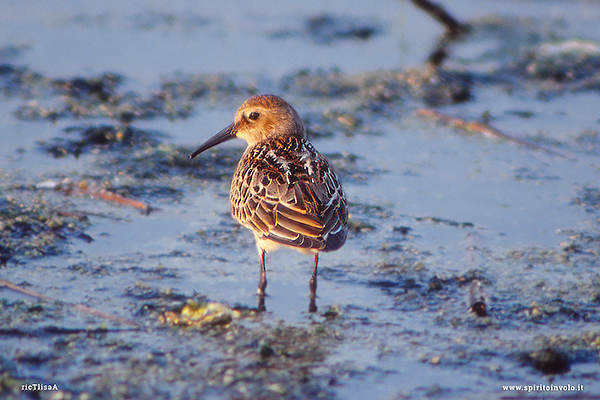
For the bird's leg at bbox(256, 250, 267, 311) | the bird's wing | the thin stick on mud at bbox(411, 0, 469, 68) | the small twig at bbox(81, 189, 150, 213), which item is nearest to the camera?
the bird's wing

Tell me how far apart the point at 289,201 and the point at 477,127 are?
4.07 metres

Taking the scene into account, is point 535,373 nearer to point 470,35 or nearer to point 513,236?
point 513,236

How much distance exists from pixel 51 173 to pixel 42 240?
4.76ft

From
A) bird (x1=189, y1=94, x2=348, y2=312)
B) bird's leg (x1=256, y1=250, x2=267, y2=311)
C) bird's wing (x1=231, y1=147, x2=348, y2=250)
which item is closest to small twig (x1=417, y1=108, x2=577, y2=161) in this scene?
bird (x1=189, y1=94, x2=348, y2=312)

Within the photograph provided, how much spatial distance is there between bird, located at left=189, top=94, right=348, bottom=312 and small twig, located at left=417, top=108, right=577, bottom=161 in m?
3.05

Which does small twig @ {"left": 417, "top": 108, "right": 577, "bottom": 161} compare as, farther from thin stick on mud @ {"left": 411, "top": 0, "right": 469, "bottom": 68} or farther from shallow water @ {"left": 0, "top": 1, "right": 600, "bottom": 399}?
thin stick on mud @ {"left": 411, "top": 0, "right": 469, "bottom": 68}

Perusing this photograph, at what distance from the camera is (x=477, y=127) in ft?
25.9

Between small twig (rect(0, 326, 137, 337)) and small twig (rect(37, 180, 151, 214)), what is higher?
small twig (rect(37, 180, 151, 214))

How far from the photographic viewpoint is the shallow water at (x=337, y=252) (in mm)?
3711

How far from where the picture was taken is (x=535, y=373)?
3.75 meters

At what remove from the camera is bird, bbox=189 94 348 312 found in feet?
14.2

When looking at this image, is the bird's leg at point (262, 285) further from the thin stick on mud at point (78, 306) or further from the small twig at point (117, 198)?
the small twig at point (117, 198)

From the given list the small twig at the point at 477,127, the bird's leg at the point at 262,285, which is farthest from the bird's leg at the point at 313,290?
the small twig at the point at 477,127

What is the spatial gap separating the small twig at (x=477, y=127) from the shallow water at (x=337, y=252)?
74 mm
